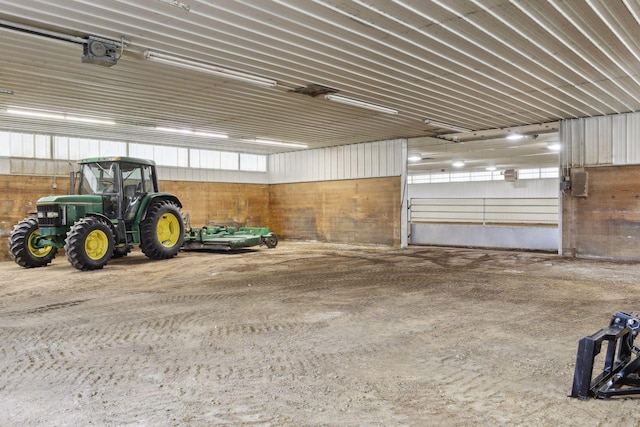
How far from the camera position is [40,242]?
10.8 m

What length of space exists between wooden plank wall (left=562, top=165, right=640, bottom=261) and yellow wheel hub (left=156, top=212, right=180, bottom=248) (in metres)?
10.6

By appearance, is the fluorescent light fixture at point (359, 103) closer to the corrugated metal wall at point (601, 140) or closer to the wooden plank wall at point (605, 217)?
the corrugated metal wall at point (601, 140)

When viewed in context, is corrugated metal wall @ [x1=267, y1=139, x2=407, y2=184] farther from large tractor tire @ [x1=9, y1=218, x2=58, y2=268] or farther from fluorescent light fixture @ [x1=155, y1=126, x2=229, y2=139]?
large tractor tire @ [x1=9, y1=218, x2=58, y2=268]

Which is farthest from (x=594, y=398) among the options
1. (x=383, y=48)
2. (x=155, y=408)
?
(x=383, y=48)

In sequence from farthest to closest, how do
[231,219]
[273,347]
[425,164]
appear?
[425,164]
[231,219]
[273,347]

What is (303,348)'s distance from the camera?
15.1 ft

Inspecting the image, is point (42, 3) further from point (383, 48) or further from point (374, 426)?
point (374, 426)

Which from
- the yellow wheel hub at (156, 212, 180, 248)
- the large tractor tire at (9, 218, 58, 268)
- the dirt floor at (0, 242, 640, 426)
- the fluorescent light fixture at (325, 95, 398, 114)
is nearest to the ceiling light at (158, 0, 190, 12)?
the dirt floor at (0, 242, 640, 426)

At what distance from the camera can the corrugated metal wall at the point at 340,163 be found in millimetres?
16391

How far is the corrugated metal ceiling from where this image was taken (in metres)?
5.98

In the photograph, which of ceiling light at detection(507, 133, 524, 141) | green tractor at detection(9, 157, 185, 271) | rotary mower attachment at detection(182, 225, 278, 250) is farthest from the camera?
ceiling light at detection(507, 133, 524, 141)

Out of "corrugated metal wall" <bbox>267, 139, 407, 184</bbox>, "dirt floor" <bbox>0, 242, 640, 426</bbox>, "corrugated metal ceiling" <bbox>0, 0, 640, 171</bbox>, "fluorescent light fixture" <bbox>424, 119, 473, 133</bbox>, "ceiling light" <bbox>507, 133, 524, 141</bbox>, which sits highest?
"corrugated metal ceiling" <bbox>0, 0, 640, 171</bbox>

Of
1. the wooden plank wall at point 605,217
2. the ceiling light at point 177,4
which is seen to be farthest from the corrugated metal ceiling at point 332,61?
the wooden plank wall at point 605,217

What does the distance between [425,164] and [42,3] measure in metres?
21.6
